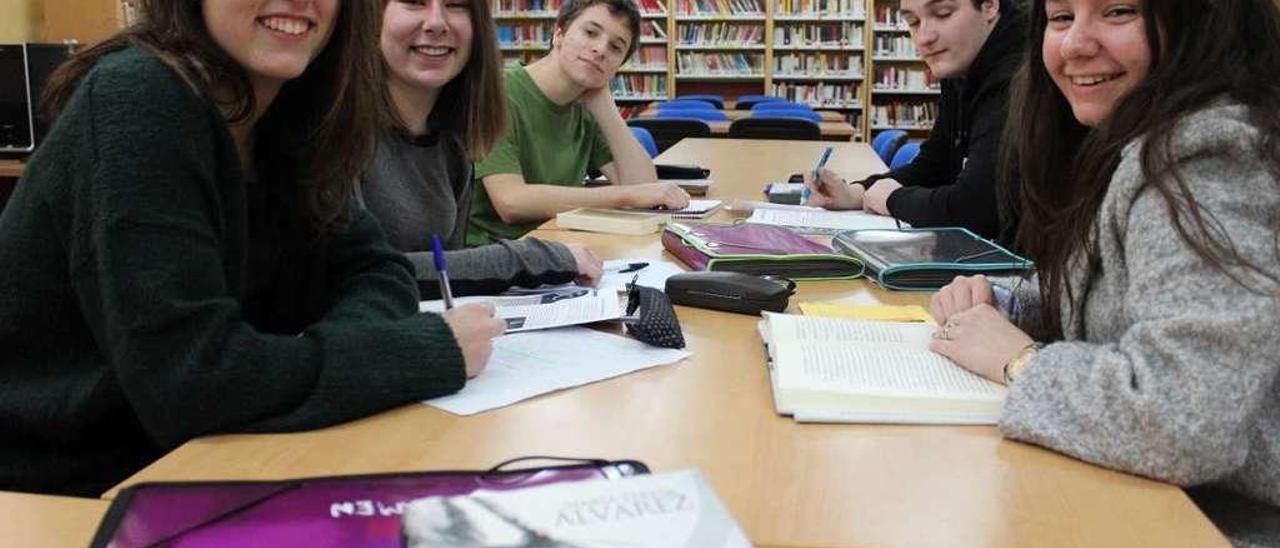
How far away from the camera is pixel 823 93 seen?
9891 millimetres

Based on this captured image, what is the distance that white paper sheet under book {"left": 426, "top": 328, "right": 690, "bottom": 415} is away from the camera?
1.09 meters

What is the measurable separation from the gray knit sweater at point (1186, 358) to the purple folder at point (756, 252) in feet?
2.32

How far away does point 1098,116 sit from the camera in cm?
121

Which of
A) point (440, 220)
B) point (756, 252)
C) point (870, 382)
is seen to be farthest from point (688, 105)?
point (870, 382)

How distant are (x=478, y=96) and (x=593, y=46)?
0.79 metres

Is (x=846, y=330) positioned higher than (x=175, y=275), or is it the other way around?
(x=175, y=275)

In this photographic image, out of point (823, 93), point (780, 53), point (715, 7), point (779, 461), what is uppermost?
point (715, 7)

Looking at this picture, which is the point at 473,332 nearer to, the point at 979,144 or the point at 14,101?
the point at 979,144

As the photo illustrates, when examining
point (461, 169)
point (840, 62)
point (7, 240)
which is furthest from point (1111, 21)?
point (840, 62)

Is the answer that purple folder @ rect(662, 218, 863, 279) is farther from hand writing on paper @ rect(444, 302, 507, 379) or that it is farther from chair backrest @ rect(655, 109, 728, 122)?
chair backrest @ rect(655, 109, 728, 122)

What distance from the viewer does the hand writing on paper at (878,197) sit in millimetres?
2525

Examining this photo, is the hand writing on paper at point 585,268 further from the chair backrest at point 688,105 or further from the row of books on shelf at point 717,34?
the row of books on shelf at point 717,34

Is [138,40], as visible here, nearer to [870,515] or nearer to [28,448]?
[28,448]

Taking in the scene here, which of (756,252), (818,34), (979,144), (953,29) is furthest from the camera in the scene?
(818,34)
